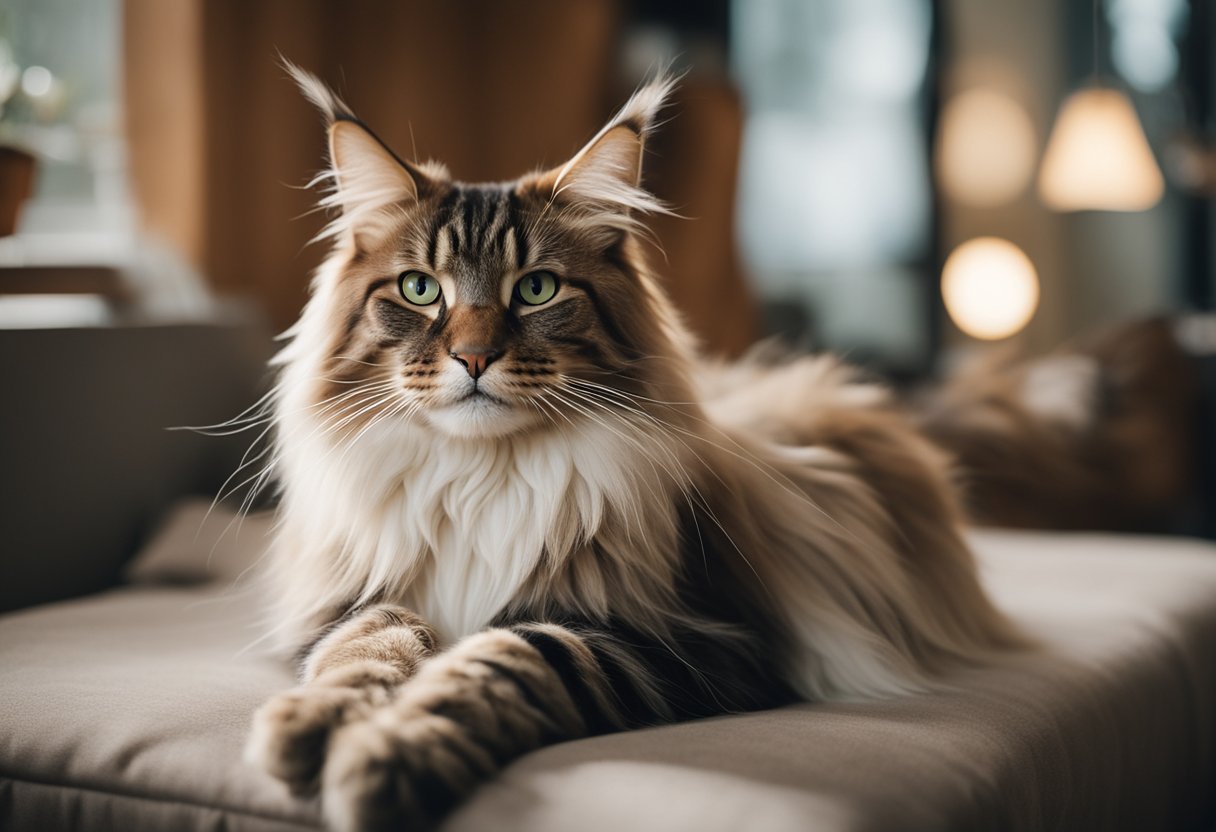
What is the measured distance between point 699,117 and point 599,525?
3113mm

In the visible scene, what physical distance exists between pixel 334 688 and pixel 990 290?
14.8ft

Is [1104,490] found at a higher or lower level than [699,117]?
lower

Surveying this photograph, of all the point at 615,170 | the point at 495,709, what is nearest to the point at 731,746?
the point at 495,709

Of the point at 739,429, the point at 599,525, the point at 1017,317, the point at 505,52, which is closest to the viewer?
the point at 599,525

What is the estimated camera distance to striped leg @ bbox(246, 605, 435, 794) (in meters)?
1.15

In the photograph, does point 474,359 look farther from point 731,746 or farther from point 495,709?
point 731,746

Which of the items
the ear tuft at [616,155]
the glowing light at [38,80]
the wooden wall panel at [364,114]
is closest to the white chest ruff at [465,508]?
the ear tuft at [616,155]

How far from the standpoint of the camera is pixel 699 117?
431 cm

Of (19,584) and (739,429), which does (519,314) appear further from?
(19,584)

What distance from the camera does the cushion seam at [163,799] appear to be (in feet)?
3.83

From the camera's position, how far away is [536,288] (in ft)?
4.92

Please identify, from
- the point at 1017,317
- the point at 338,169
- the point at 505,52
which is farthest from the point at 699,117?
the point at 338,169

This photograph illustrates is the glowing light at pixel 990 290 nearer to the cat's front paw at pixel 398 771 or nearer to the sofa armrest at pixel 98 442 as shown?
the sofa armrest at pixel 98 442

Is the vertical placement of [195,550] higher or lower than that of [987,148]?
lower
